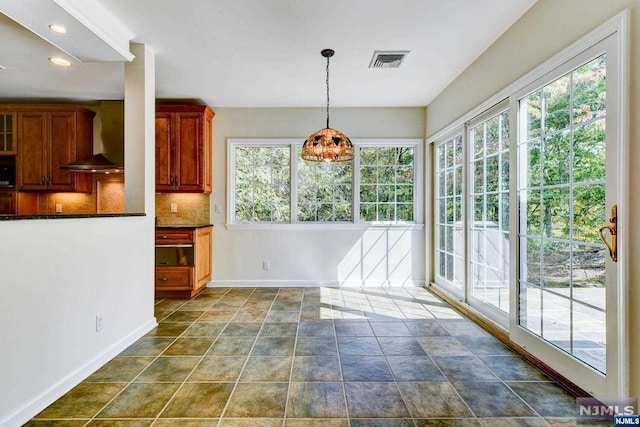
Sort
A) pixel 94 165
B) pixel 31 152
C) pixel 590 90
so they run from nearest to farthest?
pixel 590 90 → pixel 94 165 → pixel 31 152

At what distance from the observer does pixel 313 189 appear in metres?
4.79

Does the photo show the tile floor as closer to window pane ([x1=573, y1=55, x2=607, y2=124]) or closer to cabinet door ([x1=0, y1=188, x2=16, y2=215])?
window pane ([x1=573, y1=55, x2=607, y2=124])

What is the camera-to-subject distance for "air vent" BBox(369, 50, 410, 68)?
310 centimetres

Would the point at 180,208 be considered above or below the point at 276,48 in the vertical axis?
below

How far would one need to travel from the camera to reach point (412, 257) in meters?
4.77

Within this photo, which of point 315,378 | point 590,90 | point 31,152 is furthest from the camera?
point 31,152

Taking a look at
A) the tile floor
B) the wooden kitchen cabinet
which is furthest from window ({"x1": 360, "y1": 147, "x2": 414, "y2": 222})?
the wooden kitchen cabinet

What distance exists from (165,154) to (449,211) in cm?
382

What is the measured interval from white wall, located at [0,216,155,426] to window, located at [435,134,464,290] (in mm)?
3443

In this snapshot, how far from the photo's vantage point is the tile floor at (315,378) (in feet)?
5.78

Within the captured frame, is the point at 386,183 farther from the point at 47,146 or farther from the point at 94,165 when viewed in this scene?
the point at 47,146

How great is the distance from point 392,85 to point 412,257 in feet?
8.00

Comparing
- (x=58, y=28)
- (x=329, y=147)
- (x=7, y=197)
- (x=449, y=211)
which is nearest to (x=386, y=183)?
(x=449, y=211)

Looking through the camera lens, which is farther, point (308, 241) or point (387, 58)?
point (308, 241)
